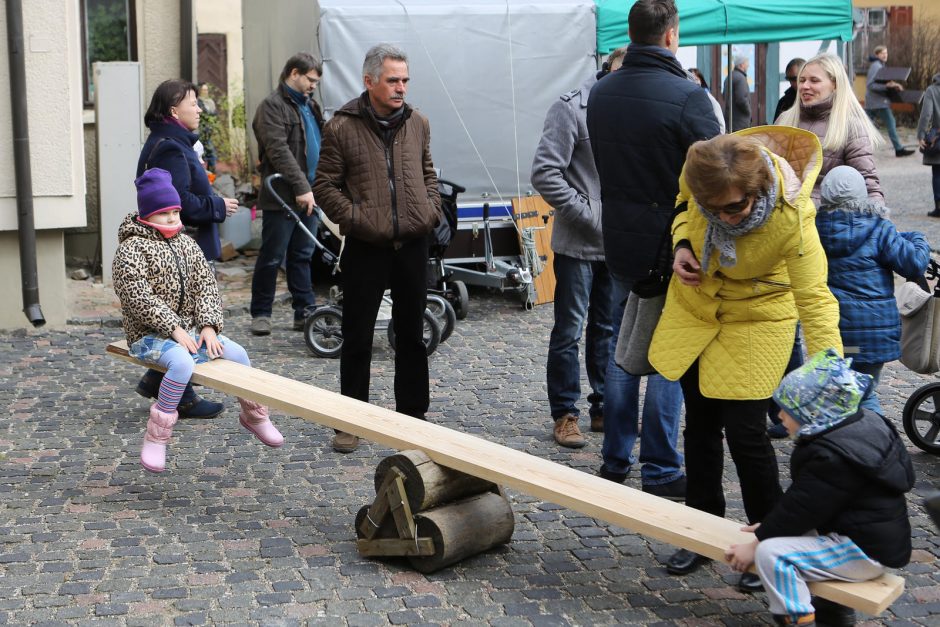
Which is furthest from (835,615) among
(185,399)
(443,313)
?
(443,313)

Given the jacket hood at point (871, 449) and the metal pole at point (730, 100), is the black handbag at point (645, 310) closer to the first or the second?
the jacket hood at point (871, 449)

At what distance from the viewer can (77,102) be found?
9406 millimetres

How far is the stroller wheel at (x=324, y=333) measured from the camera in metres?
8.52

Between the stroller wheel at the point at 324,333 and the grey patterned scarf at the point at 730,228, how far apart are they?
458 cm

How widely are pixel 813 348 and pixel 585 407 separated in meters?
2.99

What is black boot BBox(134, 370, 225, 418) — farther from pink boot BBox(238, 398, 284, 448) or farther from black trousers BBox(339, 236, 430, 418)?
pink boot BBox(238, 398, 284, 448)

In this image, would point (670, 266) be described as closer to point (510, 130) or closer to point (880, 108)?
point (510, 130)

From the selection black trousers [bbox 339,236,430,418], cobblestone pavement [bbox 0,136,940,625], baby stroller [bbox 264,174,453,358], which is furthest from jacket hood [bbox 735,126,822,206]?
baby stroller [bbox 264,174,453,358]

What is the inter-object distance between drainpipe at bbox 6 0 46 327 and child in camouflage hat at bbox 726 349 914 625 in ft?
22.1

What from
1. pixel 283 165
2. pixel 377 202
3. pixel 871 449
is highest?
pixel 283 165

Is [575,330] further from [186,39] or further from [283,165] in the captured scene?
[186,39]

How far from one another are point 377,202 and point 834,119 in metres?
2.29

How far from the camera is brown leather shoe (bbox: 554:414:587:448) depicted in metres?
6.28

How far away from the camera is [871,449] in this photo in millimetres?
3730
